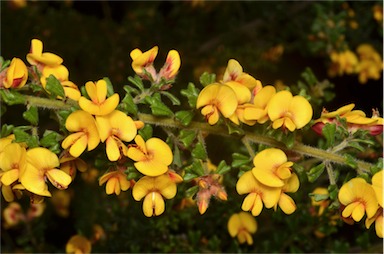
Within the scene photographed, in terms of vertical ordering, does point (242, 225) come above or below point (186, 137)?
below

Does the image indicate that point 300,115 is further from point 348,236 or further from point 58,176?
point 348,236

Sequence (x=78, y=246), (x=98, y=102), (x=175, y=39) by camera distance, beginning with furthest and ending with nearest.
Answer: (x=175, y=39) → (x=78, y=246) → (x=98, y=102)

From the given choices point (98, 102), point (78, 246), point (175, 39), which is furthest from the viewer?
point (175, 39)

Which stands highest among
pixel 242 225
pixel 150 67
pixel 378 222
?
pixel 150 67

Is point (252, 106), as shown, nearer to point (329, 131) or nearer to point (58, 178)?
point (329, 131)

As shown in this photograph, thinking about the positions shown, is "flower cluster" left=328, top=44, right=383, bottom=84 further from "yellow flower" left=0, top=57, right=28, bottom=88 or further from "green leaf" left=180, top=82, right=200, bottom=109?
"yellow flower" left=0, top=57, right=28, bottom=88

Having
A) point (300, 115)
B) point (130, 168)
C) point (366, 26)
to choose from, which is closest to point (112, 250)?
point (130, 168)

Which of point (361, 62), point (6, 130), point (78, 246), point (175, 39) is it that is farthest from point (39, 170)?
point (175, 39)
